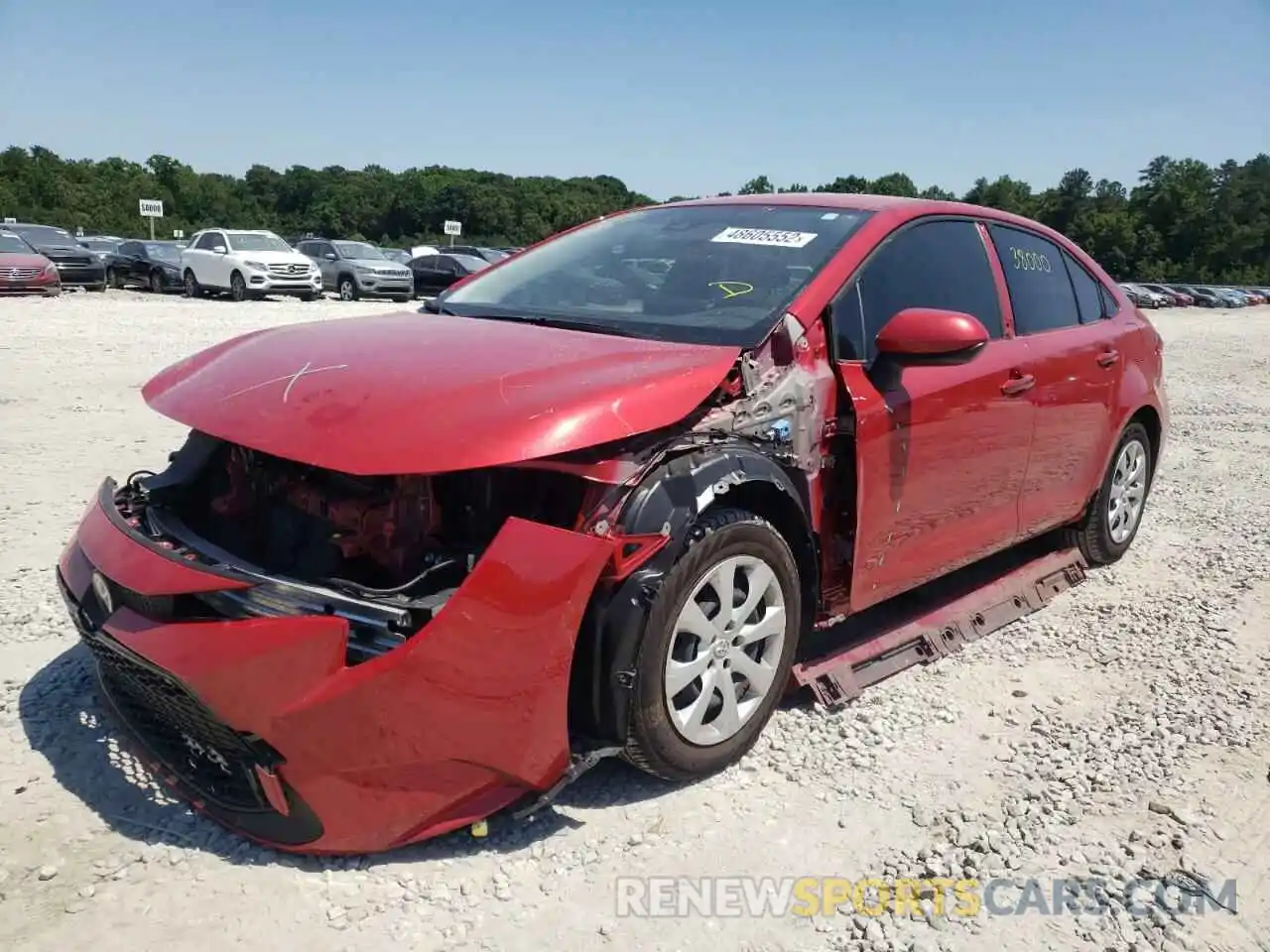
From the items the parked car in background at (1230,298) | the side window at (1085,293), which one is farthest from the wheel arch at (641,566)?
the parked car in background at (1230,298)

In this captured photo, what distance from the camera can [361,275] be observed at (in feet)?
80.8

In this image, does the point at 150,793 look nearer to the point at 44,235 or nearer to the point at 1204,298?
the point at 44,235

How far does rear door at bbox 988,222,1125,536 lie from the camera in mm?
4098

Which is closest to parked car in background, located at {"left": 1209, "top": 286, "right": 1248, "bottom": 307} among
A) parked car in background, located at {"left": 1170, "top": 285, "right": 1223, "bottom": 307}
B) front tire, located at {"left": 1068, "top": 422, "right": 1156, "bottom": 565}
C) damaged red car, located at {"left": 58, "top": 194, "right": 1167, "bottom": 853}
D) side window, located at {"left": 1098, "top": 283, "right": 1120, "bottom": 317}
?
parked car in background, located at {"left": 1170, "top": 285, "right": 1223, "bottom": 307}

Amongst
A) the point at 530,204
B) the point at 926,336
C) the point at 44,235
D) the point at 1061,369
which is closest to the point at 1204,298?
the point at 530,204

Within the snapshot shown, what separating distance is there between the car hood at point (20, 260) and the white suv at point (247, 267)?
3.37m

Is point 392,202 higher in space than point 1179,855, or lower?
higher

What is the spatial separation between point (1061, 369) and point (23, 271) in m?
20.9

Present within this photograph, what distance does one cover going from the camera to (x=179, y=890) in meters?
2.29

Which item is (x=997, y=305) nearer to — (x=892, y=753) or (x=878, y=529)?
(x=878, y=529)

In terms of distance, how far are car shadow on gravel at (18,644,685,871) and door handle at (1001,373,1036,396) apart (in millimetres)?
2016

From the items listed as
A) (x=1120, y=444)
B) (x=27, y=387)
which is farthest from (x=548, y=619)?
(x=27, y=387)

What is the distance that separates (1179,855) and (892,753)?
81 cm

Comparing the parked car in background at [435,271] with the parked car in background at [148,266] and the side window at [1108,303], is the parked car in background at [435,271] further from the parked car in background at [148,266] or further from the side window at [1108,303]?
the side window at [1108,303]
